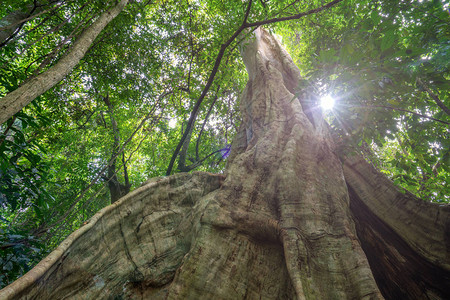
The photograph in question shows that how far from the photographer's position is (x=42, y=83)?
186 centimetres

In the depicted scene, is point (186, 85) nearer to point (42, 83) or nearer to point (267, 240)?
point (42, 83)

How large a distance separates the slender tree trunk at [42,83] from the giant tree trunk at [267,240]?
1236 millimetres

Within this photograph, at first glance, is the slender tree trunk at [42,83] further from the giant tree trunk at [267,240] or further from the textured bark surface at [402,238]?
the textured bark surface at [402,238]

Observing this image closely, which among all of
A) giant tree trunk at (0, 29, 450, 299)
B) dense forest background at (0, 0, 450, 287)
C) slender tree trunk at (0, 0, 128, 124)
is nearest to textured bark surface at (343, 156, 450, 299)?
giant tree trunk at (0, 29, 450, 299)

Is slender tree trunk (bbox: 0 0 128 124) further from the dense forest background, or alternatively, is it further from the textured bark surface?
the textured bark surface

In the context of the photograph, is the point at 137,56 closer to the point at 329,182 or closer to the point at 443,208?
the point at 329,182

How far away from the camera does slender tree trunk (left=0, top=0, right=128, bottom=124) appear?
1567mm

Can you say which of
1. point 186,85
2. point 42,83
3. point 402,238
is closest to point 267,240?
point 402,238

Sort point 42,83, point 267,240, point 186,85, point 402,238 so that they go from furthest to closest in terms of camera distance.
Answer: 1. point 186,85
2. point 402,238
3. point 267,240
4. point 42,83

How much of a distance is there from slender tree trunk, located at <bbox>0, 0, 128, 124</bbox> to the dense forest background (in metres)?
0.14

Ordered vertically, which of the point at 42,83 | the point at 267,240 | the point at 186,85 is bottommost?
the point at 267,240

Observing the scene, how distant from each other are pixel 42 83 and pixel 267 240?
2.58 metres

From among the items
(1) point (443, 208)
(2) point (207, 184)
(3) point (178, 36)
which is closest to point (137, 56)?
(3) point (178, 36)

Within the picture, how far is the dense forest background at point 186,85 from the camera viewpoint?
218 centimetres
